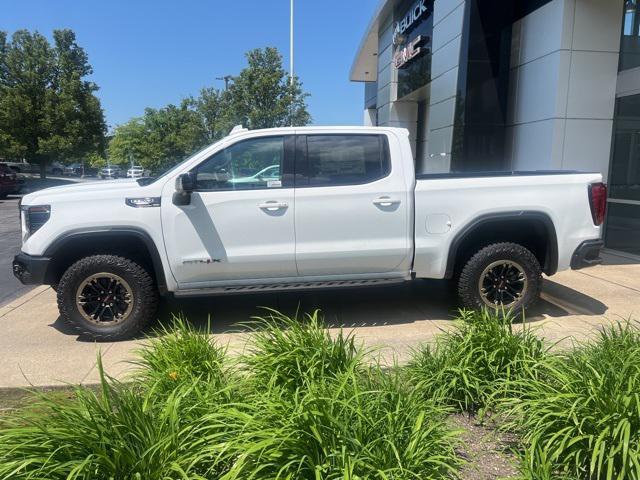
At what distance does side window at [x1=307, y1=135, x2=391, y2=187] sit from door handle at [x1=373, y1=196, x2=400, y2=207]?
23 cm

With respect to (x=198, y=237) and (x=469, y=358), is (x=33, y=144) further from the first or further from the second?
(x=469, y=358)

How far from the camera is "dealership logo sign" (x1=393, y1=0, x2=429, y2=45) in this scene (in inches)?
629

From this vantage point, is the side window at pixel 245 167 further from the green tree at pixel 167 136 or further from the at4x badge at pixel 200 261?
the green tree at pixel 167 136

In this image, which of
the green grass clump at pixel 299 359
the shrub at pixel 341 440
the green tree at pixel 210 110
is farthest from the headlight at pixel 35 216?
the green tree at pixel 210 110

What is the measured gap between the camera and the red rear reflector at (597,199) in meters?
5.15

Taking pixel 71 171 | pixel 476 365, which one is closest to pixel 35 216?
pixel 476 365

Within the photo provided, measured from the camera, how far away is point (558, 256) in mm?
5184

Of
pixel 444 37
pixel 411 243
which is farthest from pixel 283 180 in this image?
pixel 444 37

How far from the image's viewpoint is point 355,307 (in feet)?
19.3

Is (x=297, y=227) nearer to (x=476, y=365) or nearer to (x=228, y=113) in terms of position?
(x=476, y=365)

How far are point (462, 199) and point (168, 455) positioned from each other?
379 centimetres

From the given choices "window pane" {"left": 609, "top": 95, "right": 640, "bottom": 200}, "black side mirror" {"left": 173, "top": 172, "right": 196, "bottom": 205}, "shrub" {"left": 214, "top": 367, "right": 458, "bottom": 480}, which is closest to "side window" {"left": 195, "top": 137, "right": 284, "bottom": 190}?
"black side mirror" {"left": 173, "top": 172, "right": 196, "bottom": 205}

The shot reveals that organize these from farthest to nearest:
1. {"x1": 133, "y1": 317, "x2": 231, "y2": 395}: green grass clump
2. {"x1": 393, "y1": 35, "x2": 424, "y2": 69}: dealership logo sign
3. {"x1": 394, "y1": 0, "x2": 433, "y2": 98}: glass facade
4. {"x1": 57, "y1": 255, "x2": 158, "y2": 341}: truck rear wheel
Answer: {"x1": 393, "y1": 35, "x2": 424, "y2": 69}: dealership logo sign → {"x1": 394, "y1": 0, "x2": 433, "y2": 98}: glass facade → {"x1": 57, "y1": 255, "x2": 158, "y2": 341}: truck rear wheel → {"x1": 133, "y1": 317, "x2": 231, "y2": 395}: green grass clump

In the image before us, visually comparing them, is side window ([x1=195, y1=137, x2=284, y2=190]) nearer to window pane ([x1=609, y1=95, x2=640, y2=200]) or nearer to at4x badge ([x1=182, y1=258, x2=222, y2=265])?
at4x badge ([x1=182, y1=258, x2=222, y2=265])
